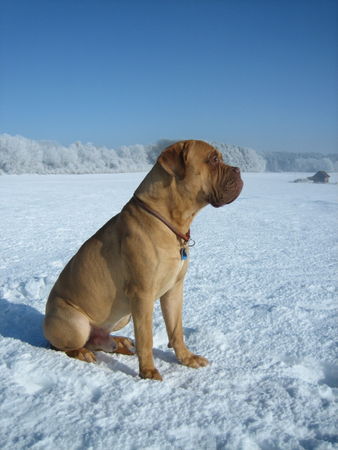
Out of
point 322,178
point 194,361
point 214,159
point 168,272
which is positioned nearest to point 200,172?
point 214,159

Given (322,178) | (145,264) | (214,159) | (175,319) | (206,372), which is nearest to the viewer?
(145,264)

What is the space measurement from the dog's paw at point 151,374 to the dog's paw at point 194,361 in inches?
10.9

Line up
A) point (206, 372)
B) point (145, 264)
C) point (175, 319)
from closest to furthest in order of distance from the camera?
point (145, 264) < point (206, 372) < point (175, 319)

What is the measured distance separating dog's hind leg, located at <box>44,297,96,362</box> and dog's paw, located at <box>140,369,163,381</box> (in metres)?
0.39

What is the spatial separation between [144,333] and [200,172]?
1086 millimetres

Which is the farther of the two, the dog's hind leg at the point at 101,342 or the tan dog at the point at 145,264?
the dog's hind leg at the point at 101,342

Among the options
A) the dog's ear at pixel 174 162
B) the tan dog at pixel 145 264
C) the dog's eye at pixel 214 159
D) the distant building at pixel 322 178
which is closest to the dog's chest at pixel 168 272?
the tan dog at pixel 145 264

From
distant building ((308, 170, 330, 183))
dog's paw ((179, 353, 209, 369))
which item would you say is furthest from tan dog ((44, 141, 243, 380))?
distant building ((308, 170, 330, 183))

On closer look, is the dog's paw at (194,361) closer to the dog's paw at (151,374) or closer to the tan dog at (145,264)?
the tan dog at (145,264)

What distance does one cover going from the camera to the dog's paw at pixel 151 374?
2445 mm

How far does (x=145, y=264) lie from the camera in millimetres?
2459

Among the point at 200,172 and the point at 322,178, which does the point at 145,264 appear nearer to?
Answer: the point at 200,172

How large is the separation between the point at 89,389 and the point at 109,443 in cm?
47

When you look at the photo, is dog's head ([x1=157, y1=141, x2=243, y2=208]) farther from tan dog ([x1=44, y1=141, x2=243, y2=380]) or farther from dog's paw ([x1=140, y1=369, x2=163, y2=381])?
dog's paw ([x1=140, y1=369, x2=163, y2=381])
